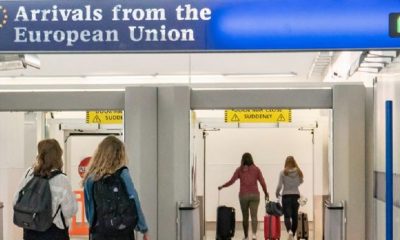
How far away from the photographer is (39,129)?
32.5 ft

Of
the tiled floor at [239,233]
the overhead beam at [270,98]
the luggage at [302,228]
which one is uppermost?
the overhead beam at [270,98]

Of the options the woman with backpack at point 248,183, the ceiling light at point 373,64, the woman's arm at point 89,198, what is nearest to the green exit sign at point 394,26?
the ceiling light at point 373,64

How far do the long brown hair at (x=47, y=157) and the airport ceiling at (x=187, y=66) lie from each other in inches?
285

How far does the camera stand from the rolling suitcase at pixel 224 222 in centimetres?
1053

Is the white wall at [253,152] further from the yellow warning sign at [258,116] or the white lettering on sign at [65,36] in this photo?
the white lettering on sign at [65,36]

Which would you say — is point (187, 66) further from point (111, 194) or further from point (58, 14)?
point (111, 194)

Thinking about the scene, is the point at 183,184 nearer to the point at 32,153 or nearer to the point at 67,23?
the point at 32,153

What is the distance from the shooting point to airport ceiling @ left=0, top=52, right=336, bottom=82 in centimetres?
1294

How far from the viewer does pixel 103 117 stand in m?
10.9

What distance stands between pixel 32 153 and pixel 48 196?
479 cm

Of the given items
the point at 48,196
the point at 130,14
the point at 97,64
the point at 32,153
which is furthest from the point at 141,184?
the point at 97,64

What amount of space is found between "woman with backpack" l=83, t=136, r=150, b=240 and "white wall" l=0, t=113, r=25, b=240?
16.9 ft

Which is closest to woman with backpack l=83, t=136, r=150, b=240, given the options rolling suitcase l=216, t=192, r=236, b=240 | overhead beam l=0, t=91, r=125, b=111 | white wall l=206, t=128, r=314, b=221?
overhead beam l=0, t=91, r=125, b=111

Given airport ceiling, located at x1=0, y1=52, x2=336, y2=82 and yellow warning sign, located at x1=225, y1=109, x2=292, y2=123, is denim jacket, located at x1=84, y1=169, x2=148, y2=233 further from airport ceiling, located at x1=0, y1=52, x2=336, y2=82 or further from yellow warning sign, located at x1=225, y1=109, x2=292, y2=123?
airport ceiling, located at x1=0, y1=52, x2=336, y2=82
